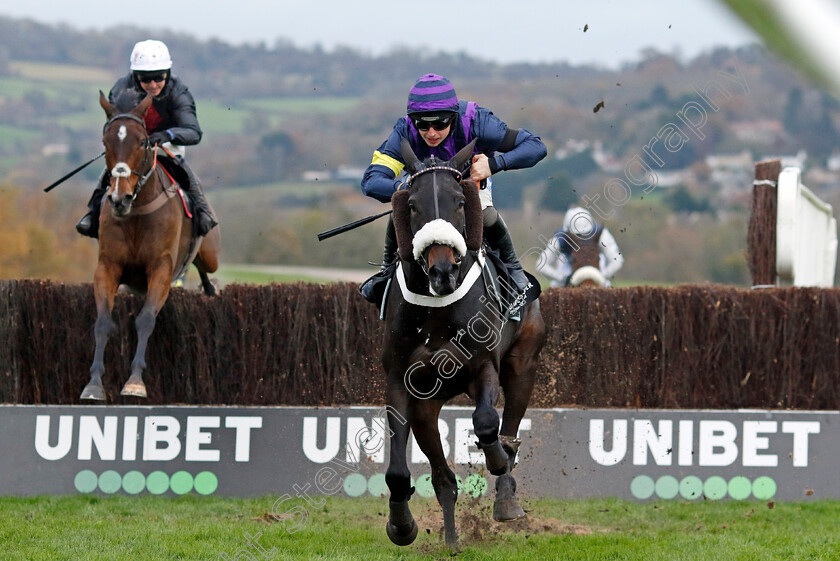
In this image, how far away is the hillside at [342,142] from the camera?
38.2m

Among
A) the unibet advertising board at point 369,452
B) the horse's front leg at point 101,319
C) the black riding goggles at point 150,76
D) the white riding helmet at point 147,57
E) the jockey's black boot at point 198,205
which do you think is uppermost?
the white riding helmet at point 147,57

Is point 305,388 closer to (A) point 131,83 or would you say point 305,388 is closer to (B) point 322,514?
(B) point 322,514

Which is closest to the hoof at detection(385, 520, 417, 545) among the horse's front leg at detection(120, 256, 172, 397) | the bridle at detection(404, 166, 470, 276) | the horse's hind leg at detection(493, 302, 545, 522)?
the horse's hind leg at detection(493, 302, 545, 522)

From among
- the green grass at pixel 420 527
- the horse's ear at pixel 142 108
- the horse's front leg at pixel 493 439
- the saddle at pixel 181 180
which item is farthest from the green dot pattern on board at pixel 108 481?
the horse's front leg at pixel 493 439

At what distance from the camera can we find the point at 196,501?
7086 mm

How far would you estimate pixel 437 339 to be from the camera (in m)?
4.87

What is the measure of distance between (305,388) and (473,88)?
36282 mm

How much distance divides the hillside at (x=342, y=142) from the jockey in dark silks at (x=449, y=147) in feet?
79.3

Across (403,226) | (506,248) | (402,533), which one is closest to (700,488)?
(506,248)

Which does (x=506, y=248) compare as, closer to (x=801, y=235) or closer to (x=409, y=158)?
(x=409, y=158)

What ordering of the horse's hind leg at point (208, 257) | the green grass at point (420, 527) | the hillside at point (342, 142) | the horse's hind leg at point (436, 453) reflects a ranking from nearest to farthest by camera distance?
the horse's hind leg at point (436, 453)
the green grass at point (420, 527)
the horse's hind leg at point (208, 257)
the hillside at point (342, 142)

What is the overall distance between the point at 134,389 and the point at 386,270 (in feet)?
8.59

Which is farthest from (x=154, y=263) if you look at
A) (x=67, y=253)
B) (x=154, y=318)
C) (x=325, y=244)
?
(x=67, y=253)

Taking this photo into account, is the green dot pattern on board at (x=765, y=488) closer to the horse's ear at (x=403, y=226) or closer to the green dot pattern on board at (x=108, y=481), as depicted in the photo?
the horse's ear at (x=403, y=226)
